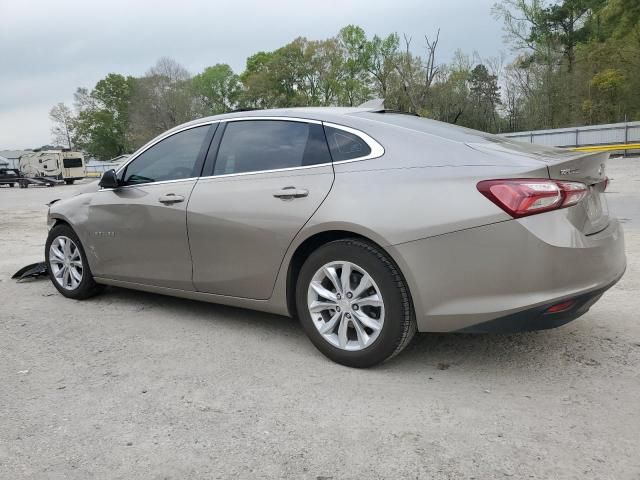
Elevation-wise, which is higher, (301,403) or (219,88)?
(219,88)

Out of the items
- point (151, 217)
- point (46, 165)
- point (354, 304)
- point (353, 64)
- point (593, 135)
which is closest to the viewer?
point (354, 304)

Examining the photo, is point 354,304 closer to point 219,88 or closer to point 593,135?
point 593,135

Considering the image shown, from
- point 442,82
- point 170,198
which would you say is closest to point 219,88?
point 442,82

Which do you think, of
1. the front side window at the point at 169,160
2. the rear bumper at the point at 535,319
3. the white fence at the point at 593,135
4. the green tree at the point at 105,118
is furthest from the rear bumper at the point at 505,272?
the green tree at the point at 105,118

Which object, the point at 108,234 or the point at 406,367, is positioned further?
the point at 108,234

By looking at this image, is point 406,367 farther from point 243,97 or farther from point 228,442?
point 243,97

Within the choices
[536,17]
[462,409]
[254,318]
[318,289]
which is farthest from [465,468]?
[536,17]

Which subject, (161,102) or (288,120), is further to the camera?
(161,102)

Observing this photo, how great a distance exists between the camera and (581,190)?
3006mm

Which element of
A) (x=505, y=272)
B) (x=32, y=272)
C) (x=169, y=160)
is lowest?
(x=32, y=272)

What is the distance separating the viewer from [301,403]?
2959 mm

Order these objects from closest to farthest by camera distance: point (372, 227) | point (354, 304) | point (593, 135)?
point (372, 227), point (354, 304), point (593, 135)

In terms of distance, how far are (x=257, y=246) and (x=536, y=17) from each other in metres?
46.8

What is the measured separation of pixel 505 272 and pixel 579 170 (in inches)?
29.4
